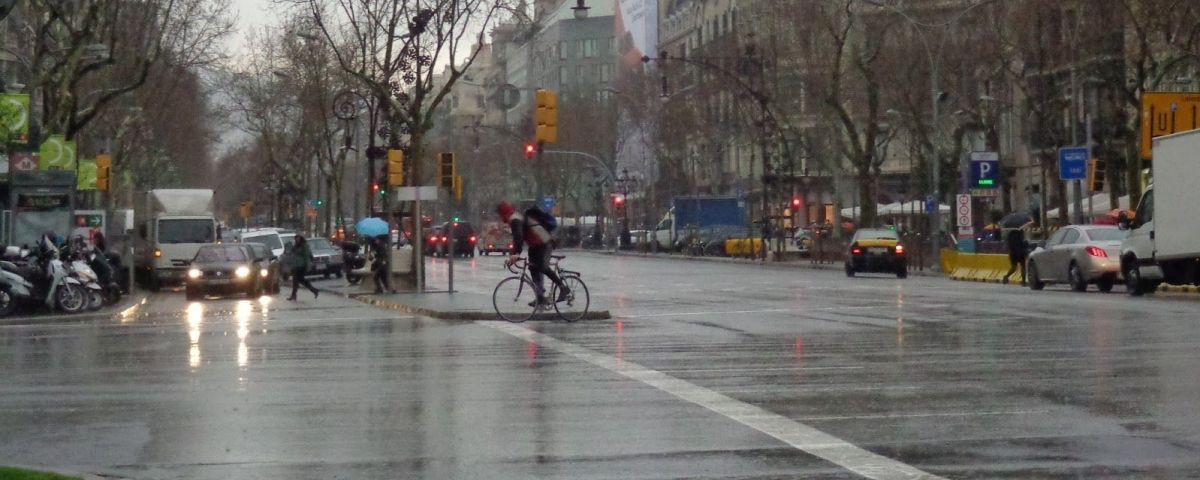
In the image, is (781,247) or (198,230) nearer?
(198,230)

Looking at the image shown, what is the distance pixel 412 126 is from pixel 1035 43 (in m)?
22.9

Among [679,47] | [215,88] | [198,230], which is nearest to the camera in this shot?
[198,230]

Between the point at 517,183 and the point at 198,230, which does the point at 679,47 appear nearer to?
the point at 517,183

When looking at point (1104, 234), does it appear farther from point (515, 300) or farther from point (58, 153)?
point (58, 153)

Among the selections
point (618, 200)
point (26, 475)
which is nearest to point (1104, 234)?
point (26, 475)

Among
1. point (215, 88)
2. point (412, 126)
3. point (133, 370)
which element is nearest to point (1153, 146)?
point (412, 126)

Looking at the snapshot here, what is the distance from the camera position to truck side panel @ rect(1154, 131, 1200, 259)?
101 ft

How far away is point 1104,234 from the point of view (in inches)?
1439

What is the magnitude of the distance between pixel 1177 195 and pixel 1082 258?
503cm

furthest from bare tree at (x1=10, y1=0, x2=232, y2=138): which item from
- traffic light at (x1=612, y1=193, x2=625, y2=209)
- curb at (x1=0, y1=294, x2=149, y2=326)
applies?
traffic light at (x1=612, y1=193, x2=625, y2=209)

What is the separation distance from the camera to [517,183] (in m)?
139

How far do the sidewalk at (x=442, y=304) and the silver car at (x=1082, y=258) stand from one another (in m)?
12.3

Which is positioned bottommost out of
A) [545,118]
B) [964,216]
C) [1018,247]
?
[1018,247]

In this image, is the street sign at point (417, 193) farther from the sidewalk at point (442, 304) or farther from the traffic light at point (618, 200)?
the traffic light at point (618, 200)
